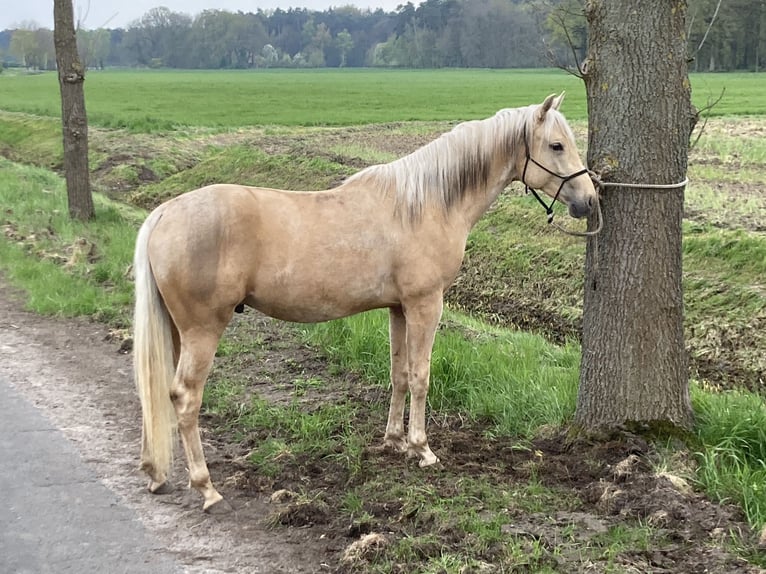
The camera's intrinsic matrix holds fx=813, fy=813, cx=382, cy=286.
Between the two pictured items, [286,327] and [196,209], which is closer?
[196,209]

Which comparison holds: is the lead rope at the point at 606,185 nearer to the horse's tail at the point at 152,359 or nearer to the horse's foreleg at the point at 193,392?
the horse's foreleg at the point at 193,392

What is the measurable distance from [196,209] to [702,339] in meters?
6.18

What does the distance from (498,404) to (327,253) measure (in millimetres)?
1868

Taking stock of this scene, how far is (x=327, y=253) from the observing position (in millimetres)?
4922

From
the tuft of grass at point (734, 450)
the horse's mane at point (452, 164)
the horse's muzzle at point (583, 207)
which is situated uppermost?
the horse's mane at point (452, 164)

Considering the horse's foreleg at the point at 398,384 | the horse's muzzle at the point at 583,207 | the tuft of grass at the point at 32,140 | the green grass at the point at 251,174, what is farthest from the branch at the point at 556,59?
the tuft of grass at the point at 32,140

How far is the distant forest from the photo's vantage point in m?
104

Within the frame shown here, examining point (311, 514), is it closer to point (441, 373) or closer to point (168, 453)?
point (168, 453)

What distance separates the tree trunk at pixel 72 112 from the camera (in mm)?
12531

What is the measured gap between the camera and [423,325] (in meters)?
5.09

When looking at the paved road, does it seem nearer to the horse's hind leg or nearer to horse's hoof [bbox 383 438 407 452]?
the horse's hind leg

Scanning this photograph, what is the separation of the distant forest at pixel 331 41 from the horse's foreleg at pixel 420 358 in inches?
A: 2881

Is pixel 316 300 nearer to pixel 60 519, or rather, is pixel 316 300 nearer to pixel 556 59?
pixel 60 519

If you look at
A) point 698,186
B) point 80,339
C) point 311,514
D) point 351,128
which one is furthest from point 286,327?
point 351,128
